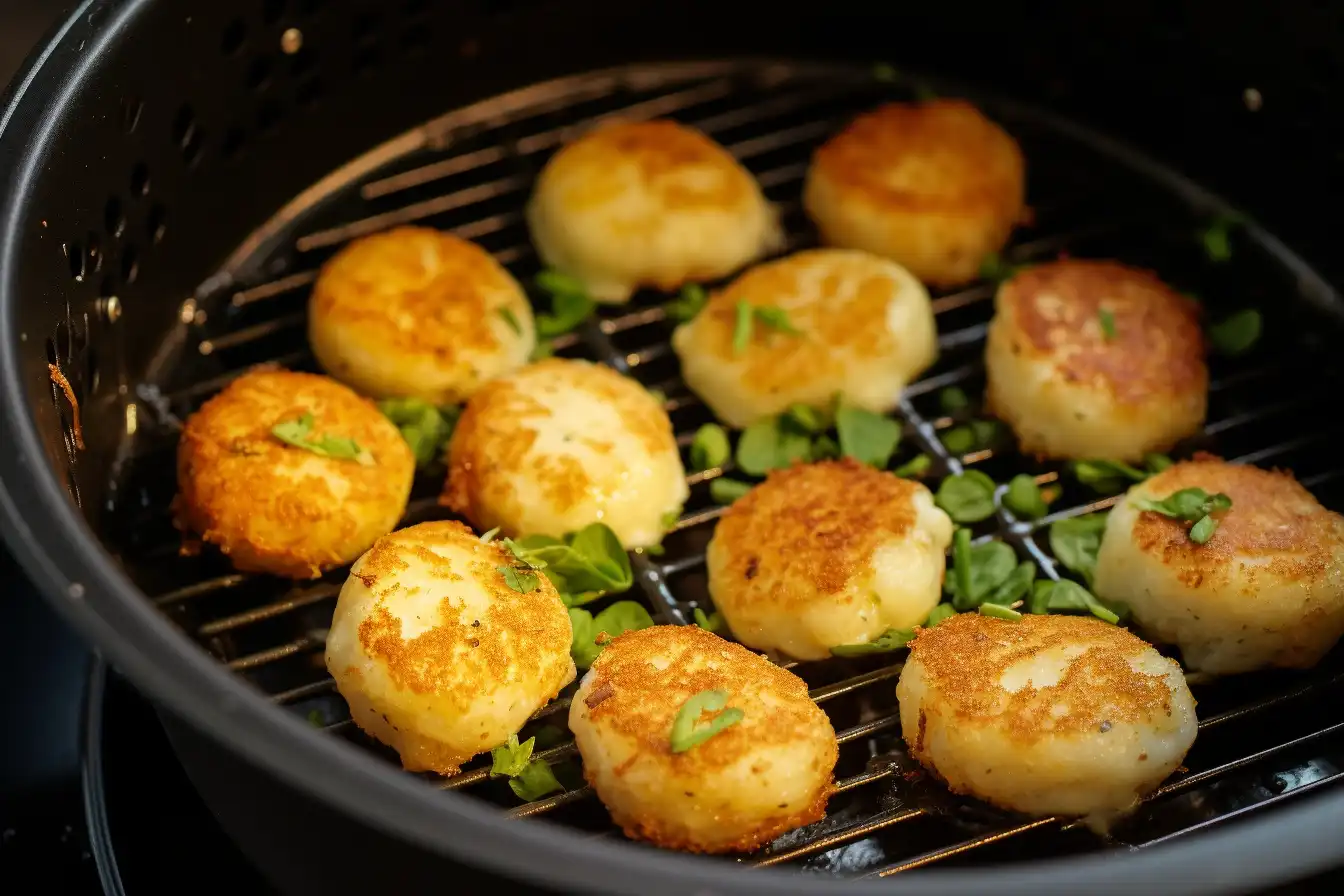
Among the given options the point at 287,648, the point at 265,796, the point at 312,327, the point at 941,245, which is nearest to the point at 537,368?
the point at 312,327

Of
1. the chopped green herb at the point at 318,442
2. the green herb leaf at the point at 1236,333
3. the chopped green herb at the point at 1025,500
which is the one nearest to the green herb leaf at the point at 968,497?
the chopped green herb at the point at 1025,500

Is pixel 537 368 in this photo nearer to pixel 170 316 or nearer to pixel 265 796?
pixel 170 316

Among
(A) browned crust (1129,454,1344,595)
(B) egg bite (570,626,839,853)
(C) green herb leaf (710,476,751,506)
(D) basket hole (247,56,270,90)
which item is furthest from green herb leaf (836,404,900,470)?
(D) basket hole (247,56,270,90)

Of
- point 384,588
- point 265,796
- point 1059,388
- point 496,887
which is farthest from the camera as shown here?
point 1059,388

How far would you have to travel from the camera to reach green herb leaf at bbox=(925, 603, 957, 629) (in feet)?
7.14

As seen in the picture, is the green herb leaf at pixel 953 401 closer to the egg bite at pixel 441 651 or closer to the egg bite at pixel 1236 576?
the egg bite at pixel 1236 576

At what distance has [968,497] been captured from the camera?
2.36 m

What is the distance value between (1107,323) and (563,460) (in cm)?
91

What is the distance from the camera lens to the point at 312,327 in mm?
2508

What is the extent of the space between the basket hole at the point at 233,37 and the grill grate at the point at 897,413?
15.9 inches

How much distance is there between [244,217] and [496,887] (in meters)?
1.60

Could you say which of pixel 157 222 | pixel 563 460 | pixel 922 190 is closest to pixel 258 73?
pixel 157 222

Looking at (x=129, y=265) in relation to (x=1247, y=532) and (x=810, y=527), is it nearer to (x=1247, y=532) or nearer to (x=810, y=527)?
(x=810, y=527)

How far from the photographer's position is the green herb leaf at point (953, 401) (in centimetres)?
251
